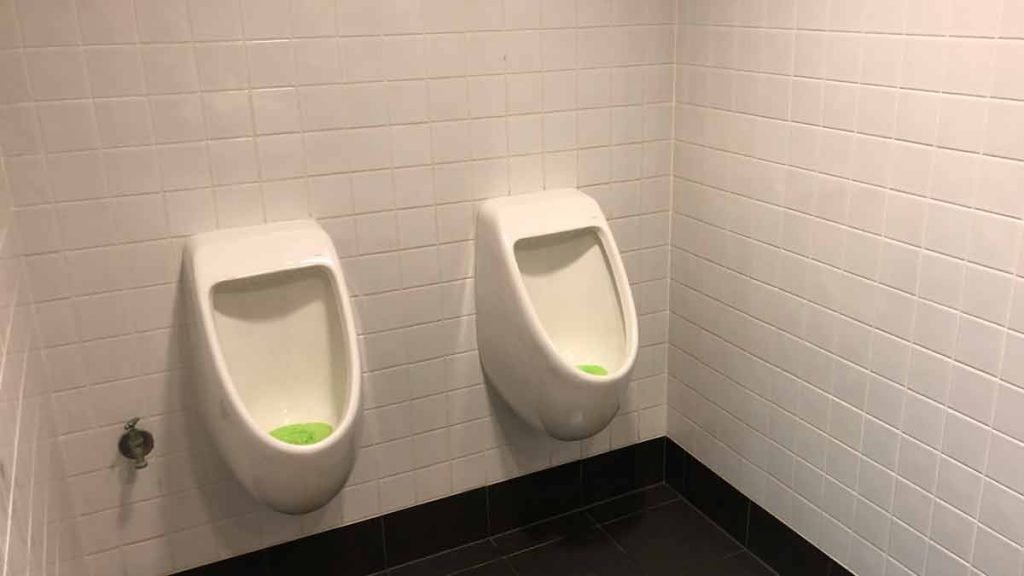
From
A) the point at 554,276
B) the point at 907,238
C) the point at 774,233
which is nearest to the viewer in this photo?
the point at 907,238

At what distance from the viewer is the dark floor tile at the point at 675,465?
2.62 metres

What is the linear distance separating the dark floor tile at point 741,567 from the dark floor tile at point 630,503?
0.31 m

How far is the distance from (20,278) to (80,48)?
1.57ft

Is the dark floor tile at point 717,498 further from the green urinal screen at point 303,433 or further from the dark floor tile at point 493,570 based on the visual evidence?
the green urinal screen at point 303,433

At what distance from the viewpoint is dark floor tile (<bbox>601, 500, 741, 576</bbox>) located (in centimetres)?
235

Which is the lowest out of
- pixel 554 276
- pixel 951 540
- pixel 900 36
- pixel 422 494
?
pixel 422 494

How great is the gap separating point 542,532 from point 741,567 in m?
0.55

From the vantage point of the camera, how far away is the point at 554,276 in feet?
7.48

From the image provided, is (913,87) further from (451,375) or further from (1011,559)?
(451,375)

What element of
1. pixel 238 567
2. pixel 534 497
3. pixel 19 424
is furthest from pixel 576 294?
pixel 19 424

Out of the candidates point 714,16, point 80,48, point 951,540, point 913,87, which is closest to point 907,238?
point 913,87

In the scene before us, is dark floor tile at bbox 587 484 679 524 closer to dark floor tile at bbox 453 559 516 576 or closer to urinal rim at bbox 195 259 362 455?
dark floor tile at bbox 453 559 516 576

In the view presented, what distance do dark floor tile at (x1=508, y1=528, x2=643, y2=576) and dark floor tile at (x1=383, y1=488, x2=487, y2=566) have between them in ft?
0.50

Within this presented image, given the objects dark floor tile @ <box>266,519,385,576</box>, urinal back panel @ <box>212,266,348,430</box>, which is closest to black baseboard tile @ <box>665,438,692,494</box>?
dark floor tile @ <box>266,519,385,576</box>
